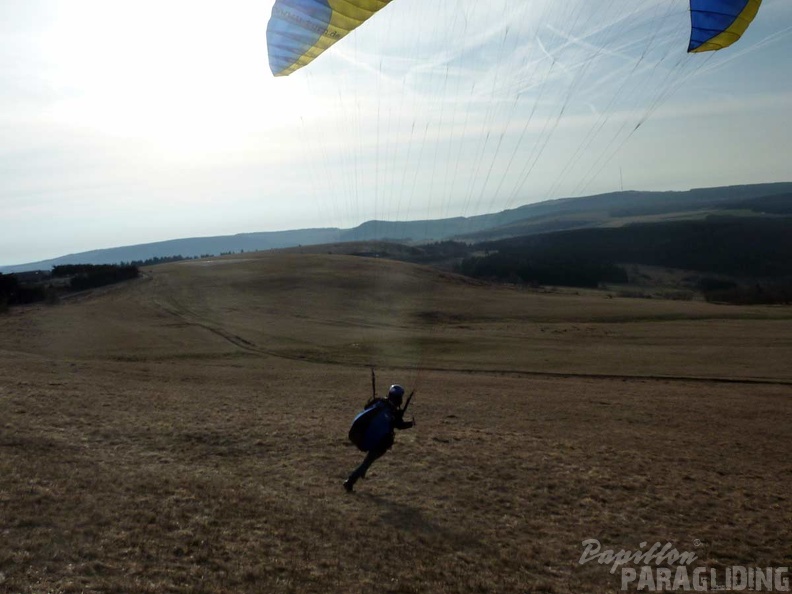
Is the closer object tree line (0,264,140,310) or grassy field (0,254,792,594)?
grassy field (0,254,792,594)

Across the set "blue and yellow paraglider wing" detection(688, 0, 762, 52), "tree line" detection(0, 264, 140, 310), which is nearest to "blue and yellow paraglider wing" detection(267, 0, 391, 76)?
"blue and yellow paraglider wing" detection(688, 0, 762, 52)

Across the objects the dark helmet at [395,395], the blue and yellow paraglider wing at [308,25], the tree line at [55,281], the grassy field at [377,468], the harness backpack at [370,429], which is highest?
the blue and yellow paraglider wing at [308,25]

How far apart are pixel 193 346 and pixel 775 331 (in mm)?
32569

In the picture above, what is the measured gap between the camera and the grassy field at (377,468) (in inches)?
251

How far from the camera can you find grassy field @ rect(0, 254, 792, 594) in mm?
6383

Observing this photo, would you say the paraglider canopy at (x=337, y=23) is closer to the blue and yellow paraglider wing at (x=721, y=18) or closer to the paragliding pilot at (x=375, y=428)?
the blue and yellow paraglider wing at (x=721, y=18)

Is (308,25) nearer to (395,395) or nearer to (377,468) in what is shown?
(395,395)

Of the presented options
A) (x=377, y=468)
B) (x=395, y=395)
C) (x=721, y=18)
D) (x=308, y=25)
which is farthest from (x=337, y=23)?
(x=377, y=468)

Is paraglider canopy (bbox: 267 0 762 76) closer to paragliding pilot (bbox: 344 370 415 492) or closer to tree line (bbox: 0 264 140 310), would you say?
paragliding pilot (bbox: 344 370 415 492)

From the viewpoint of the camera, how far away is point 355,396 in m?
19.1

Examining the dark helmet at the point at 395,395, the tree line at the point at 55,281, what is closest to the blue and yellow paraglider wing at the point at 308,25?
the dark helmet at the point at 395,395

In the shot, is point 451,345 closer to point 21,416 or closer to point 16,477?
point 21,416

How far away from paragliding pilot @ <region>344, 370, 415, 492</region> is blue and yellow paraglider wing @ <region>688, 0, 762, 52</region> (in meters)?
8.16

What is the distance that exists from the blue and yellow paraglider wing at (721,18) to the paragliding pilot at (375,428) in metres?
8.16
